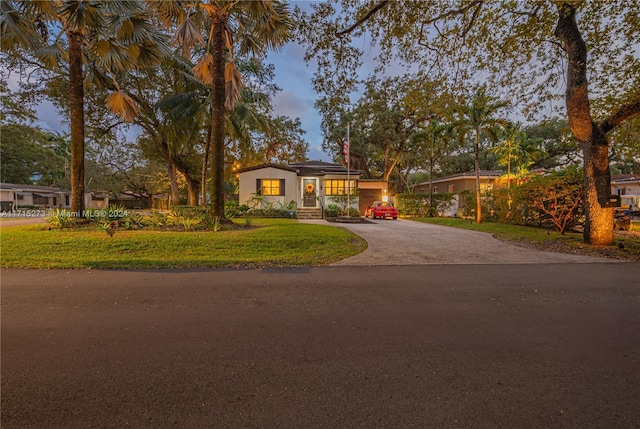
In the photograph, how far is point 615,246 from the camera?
375 inches

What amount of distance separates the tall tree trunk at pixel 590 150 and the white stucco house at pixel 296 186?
485 inches

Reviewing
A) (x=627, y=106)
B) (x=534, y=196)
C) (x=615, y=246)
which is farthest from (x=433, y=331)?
(x=534, y=196)

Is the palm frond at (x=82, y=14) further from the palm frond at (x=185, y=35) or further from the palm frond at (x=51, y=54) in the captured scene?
the palm frond at (x=185, y=35)

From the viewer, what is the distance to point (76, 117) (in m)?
10.4

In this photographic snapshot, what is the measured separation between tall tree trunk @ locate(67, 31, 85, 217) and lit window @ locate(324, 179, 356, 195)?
15589 mm

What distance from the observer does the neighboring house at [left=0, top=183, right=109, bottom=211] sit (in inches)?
1191

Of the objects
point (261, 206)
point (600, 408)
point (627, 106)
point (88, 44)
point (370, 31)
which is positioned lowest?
point (600, 408)

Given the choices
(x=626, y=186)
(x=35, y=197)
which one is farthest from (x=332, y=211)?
(x=35, y=197)

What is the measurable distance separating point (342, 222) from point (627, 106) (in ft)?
41.2

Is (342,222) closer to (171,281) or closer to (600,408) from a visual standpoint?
(171,281)

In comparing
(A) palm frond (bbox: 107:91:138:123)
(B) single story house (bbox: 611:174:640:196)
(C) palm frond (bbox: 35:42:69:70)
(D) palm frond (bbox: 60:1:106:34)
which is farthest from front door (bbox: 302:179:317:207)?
(B) single story house (bbox: 611:174:640:196)

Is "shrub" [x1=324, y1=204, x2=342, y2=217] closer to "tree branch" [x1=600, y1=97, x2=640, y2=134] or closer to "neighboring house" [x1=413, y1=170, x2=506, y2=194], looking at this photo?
"neighboring house" [x1=413, y1=170, x2=506, y2=194]

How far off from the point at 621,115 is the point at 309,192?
671 inches

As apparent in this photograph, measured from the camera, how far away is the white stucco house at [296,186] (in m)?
21.1
